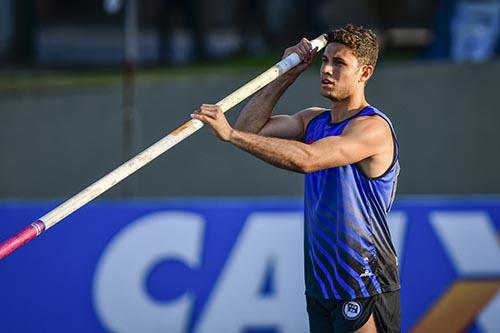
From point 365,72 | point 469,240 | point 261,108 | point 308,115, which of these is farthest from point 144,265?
point 365,72

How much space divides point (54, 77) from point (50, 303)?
211 inches

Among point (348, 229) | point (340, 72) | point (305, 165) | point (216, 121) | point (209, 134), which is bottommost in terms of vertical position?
point (348, 229)

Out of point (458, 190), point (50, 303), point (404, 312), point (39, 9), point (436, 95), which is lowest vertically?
point (404, 312)

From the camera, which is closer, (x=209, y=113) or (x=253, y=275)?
(x=209, y=113)

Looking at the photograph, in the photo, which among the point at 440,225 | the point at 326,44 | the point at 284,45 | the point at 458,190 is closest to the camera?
the point at 326,44

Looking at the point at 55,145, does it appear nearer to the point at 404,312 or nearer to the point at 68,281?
the point at 68,281

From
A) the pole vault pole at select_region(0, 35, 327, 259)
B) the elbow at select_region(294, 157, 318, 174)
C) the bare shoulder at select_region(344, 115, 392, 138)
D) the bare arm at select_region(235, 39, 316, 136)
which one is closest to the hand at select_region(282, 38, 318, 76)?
the bare arm at select_region(235, 39, 316, 136)

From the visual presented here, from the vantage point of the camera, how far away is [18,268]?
8.84 m

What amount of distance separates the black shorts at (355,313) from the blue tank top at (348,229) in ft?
0.12

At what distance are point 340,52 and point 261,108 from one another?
25.7 inches

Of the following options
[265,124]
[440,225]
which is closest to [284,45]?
[440,225]

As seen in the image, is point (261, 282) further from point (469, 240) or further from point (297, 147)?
point (297, 147)

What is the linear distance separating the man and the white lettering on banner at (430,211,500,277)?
2.65 m

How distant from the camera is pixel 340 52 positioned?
237 inches
